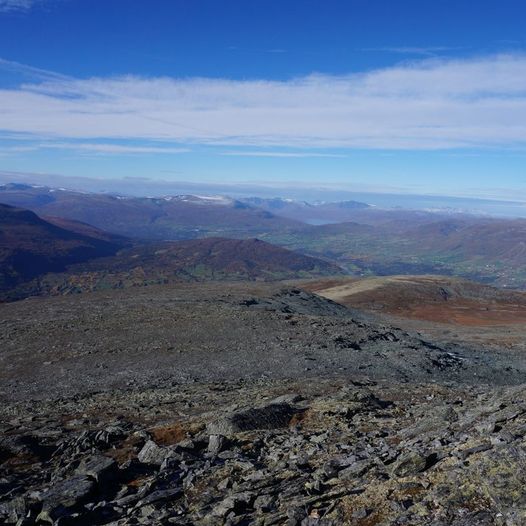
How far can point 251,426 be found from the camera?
1691 cm

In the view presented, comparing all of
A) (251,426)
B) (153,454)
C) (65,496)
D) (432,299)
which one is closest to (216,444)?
(153,454)

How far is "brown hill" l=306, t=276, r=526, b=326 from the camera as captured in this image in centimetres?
6319

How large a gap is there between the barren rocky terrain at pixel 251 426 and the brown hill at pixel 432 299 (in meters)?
26.8

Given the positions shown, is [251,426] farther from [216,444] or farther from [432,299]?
[432,299]

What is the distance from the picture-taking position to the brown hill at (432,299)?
63.2 meters

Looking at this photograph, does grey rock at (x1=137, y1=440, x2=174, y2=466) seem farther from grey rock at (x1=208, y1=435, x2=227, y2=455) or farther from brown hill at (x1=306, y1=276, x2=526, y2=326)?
brown hill at (x1=306, y1=276, x2=526, y2=326)

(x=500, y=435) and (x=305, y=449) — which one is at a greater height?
(x=500, y=435)

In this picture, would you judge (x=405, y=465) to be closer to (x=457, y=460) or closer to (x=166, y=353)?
(x=457, y=460)

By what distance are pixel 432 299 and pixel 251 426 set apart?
6378cm

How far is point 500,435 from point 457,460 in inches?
65.5

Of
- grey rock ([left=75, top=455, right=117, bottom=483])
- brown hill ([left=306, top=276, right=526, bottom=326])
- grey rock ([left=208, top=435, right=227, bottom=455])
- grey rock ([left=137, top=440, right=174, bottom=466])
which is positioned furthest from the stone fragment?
brown hill ([left=306, top=276, right=526, bottom=326])

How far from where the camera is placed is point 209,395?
22641 mm

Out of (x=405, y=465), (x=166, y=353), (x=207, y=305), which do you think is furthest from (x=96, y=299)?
(x=405, y=465)

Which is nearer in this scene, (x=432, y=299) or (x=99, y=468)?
(x=99, y=468)
